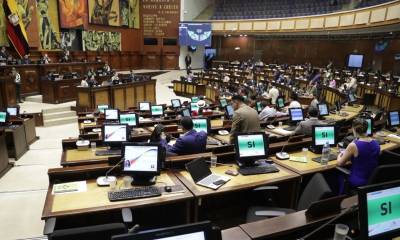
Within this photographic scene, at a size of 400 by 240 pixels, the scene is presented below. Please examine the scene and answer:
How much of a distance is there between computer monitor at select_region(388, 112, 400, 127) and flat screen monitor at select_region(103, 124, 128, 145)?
5.94 meters

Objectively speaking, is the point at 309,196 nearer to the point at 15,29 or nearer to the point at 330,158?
the point at 330,158

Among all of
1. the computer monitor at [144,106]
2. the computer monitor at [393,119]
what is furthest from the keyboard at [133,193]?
the computer monitor at [393,119]

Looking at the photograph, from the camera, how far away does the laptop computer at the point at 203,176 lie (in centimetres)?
374

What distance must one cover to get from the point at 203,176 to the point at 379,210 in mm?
2102

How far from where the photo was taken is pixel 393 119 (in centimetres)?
727

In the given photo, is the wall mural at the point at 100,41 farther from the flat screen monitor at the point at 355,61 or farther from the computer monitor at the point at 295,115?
the flat screen monitor at the point at 355,61

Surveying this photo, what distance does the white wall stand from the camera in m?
23.6

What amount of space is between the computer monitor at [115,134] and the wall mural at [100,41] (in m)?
14.4

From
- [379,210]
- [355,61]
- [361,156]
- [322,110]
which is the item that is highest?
[355,61]

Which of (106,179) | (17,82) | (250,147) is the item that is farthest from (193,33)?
(106,179)

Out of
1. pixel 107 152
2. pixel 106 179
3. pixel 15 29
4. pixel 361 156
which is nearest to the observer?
pixel 106 179

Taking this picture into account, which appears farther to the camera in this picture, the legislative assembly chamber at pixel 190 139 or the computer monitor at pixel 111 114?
the computer monitor at pixel 111 114

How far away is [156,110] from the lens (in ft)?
28.1

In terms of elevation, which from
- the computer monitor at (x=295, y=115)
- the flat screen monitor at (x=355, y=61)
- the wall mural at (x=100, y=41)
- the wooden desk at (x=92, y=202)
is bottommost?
the wooden desk at (x=92, y=202)
